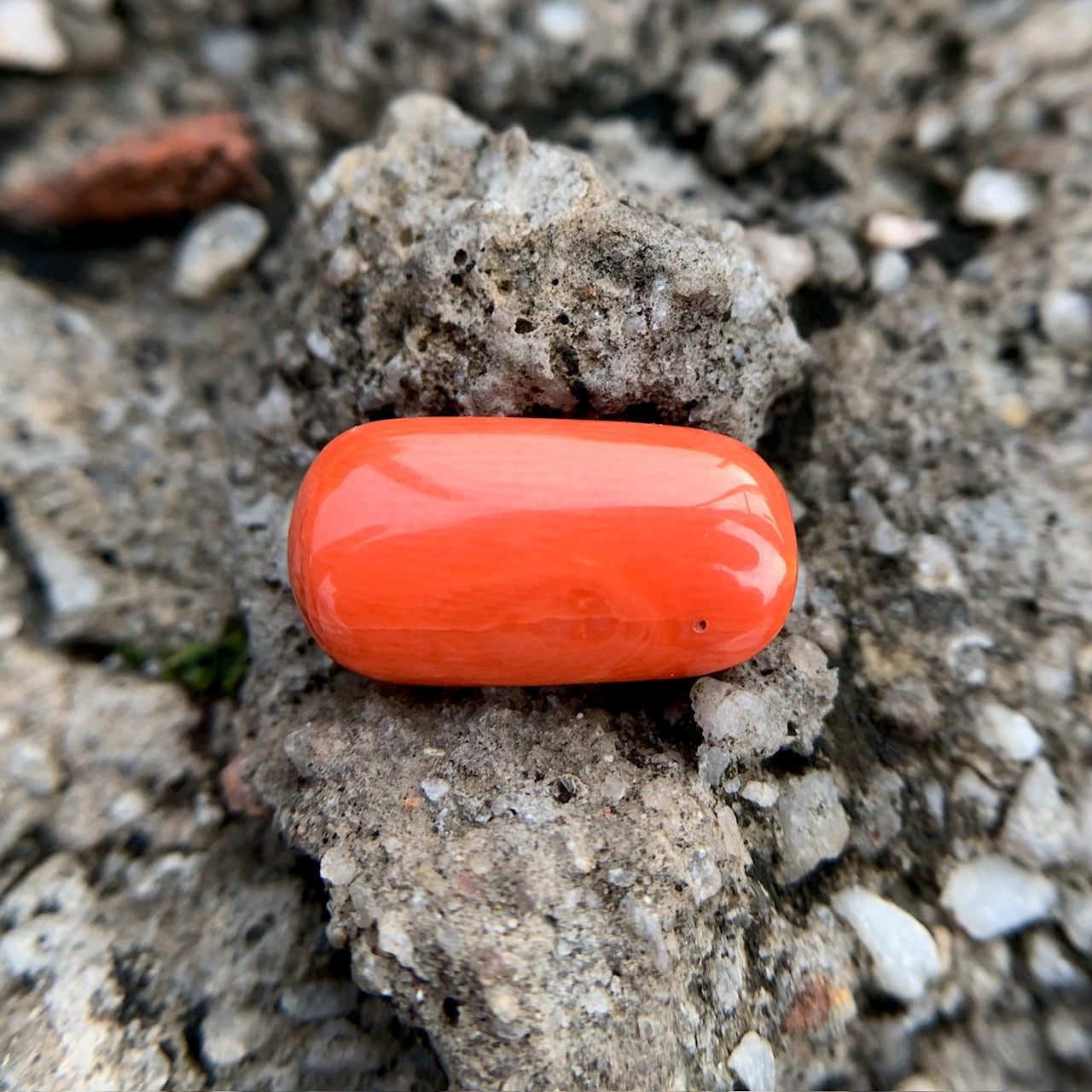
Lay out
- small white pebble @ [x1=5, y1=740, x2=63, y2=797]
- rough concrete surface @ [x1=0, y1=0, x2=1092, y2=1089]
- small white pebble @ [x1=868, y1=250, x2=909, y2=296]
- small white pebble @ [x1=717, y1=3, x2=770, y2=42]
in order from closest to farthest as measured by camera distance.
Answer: rough concrete surface @ [x1=0, y1=0, x2=1092, y2=1089], small white pebble @ [x1=5, y1=740, x2=63, y2=797], small white pebble @ [x1=868, y1=250, x2=909, y2=296], small white pebble @ [x1=717, y1=3, x2=770, y2=42]

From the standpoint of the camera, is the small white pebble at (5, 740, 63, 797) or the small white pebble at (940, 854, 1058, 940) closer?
the small white pebble at (940, 854, 1058, 940)

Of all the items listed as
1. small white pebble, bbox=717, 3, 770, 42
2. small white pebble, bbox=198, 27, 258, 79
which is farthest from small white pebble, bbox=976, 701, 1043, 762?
small white pebble, bbox=198, 27, 258, 79

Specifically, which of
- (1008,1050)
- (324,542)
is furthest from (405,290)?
(1008,1050)

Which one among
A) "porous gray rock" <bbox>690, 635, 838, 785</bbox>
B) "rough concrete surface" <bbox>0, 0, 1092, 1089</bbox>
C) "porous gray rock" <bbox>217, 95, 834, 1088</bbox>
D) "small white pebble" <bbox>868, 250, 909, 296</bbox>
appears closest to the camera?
"porous gray rock" <bbox>217, 95, 834, 1088</bbox>

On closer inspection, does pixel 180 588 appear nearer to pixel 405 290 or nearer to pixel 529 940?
pixel 405 290

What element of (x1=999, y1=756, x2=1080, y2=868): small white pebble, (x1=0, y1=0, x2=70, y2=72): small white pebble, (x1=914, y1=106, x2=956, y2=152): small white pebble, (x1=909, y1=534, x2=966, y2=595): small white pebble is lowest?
(x1=999, y1=756, x2=1080, y2=868): small white pebble

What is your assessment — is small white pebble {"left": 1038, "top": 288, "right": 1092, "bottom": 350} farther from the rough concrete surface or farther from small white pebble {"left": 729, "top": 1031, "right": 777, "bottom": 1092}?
small white pebble {"left": 729, "top": 1031, "right": 777, "bottom": 1092}

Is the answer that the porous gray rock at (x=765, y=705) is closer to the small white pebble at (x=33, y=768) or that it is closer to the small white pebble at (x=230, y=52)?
the small white pebble at (x=33, y=768)
